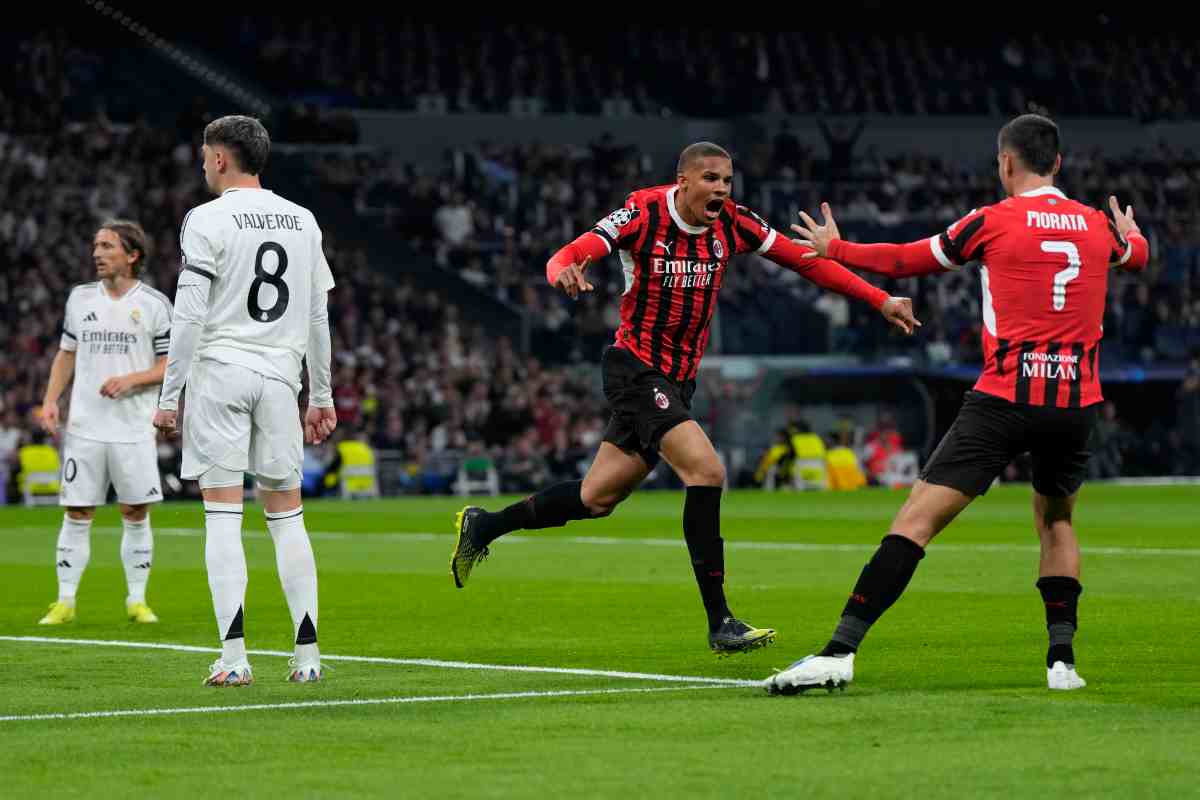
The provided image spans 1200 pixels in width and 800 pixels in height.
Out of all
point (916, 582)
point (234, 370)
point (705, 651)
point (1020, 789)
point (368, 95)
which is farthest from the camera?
point (368, 95)

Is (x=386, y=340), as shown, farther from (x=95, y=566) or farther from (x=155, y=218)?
(x=95, y=566)

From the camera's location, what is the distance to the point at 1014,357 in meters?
8.48

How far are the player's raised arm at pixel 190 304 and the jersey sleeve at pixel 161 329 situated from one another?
4.20 metres

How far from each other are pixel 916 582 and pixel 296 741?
28.5ft

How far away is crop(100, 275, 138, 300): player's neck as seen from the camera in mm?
13125

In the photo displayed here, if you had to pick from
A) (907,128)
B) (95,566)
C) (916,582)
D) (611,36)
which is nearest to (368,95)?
(611,36)

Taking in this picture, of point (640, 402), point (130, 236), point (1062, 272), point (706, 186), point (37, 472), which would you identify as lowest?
point (640, 402)

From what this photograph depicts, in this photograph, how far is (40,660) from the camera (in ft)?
34.4

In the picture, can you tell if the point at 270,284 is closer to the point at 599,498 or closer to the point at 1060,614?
the point at 599,498

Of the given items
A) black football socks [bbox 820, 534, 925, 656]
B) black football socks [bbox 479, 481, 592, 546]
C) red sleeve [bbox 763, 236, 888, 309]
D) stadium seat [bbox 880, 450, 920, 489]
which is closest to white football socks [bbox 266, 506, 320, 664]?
black football socks [bbox 479, 481, 592, 546]

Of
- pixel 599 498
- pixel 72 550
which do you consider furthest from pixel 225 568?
pixel 72 550

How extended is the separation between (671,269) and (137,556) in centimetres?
457

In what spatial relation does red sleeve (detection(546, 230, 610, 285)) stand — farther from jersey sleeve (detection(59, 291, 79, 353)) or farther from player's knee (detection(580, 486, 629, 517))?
jersey sleeve (detection(59, 291, 79, 353))

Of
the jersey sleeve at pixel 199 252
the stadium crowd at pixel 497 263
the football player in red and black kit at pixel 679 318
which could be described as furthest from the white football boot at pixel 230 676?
the stadium crowd at pixel 497 263
